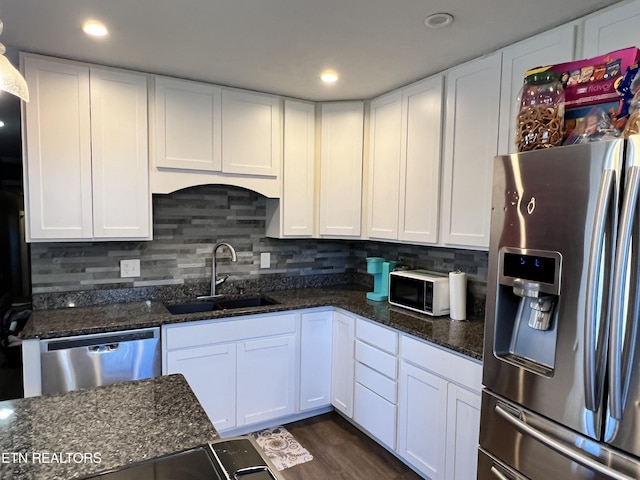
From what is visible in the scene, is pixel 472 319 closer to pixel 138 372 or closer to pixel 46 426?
pixel 138 372

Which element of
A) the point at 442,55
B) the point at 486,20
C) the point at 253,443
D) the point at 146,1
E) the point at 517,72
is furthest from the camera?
the point at 442,55

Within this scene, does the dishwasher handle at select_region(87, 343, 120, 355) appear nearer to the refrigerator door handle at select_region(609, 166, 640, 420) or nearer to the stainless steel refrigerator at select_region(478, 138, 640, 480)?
the stainless steel refrigerator at select_region(478, 138, 640, 480)

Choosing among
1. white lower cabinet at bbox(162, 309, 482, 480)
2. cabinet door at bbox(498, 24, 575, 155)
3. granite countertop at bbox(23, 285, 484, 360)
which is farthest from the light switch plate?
cabinet door at bbox(498, 24, 575, 155)

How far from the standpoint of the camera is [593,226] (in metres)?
1.17

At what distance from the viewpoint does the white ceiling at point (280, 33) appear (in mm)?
1650

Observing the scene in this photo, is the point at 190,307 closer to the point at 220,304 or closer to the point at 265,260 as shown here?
the point at 220,304

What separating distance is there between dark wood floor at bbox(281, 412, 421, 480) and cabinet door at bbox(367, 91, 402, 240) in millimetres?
1375

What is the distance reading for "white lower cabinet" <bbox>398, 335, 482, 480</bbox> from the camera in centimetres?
184

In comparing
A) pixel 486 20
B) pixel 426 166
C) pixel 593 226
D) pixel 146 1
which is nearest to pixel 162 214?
pixel 146 1

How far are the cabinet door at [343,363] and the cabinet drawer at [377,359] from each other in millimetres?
87

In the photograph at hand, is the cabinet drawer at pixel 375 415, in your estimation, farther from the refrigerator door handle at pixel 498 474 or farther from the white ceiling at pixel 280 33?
the white ceiling at pixel 280 33

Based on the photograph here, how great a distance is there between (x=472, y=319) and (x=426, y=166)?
0.98m

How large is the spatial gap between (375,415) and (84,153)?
2348 mm

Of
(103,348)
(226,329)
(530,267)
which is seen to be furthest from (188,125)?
(530,267)
